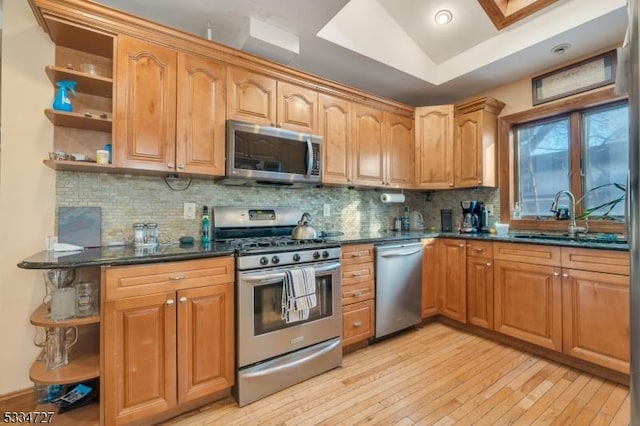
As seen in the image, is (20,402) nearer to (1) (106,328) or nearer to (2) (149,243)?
(1) (106,328)

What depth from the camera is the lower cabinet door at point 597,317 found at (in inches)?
78.7

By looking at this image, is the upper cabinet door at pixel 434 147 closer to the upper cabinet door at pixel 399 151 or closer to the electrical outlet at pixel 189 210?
the upper cabinet door at pixel 399 151

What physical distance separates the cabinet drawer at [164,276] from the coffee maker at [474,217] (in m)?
2.56

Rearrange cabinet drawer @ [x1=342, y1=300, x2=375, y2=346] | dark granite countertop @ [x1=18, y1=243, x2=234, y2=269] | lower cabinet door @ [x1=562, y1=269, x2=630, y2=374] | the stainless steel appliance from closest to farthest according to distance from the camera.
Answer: the stainless steel appliance, dark granite countertop @ [x1=18, y1=243, x2=234, y2=269], lower cabinet door @ [x1=562, y1=269, x2=630, y2=374], cabinet drawer @ [x1=342, y1=300, x2=375, y2=346]

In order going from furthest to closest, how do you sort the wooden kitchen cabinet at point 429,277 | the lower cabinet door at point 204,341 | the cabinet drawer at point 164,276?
the wooden kitchen cabinet at point 429,277, the lower cabinet door at point 204,341, the cabinet drawer at point 164,276

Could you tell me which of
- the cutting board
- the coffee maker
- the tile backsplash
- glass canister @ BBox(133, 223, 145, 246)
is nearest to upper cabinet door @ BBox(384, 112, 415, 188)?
the tile backsplash

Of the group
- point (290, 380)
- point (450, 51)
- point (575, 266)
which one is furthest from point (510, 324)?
point (450, 51)

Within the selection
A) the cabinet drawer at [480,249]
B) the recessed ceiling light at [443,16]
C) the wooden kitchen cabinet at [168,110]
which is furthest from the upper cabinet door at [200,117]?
the cabinet drawer at [480,249]

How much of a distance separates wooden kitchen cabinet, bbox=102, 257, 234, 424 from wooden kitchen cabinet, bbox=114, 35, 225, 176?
0.76 meters

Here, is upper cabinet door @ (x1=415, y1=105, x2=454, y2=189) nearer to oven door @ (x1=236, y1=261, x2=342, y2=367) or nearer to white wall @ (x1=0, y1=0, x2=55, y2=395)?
oven door @ (x1=236, y1=261, x2=342, y2=367)

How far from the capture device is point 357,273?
8.25 ft

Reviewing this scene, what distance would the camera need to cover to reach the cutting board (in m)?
1.90

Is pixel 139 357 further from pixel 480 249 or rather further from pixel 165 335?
pixel 480 249

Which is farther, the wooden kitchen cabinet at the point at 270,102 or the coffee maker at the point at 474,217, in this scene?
the coffee maker at the point at 474,217
